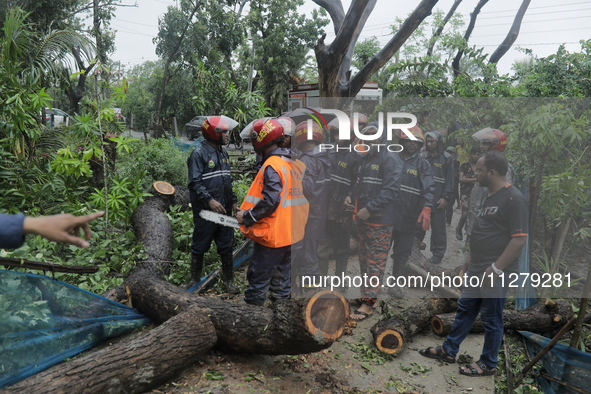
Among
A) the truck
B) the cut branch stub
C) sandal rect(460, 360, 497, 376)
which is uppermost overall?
the truck

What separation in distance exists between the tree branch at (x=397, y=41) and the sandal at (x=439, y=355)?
5054mm

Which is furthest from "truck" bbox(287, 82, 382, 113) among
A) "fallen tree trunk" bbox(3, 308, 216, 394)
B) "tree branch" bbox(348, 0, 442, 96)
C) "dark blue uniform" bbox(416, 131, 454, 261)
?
"fallen tree trunk" bbox(3, 308, 216, 394)

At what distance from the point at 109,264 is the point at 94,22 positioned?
15648 millimetres

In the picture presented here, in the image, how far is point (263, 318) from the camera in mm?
3275

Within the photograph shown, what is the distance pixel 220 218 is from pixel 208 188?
635 mm

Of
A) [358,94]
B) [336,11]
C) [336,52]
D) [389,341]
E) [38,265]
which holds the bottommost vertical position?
[389,341]

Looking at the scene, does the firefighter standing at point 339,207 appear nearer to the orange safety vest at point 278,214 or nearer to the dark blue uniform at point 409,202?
the dark blue uniform at point 409,202

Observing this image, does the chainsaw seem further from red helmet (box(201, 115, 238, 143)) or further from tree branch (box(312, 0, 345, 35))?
tree branch (box(312, 0, 345, 35))

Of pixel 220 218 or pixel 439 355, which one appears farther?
pixel 220 218

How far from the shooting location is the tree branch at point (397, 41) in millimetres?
6277

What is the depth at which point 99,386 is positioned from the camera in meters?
2.61

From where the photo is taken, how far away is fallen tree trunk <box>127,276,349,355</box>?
9.61 ft

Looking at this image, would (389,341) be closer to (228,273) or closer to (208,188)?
(228,273)

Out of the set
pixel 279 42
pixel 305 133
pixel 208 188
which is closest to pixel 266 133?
pixel 305 133
